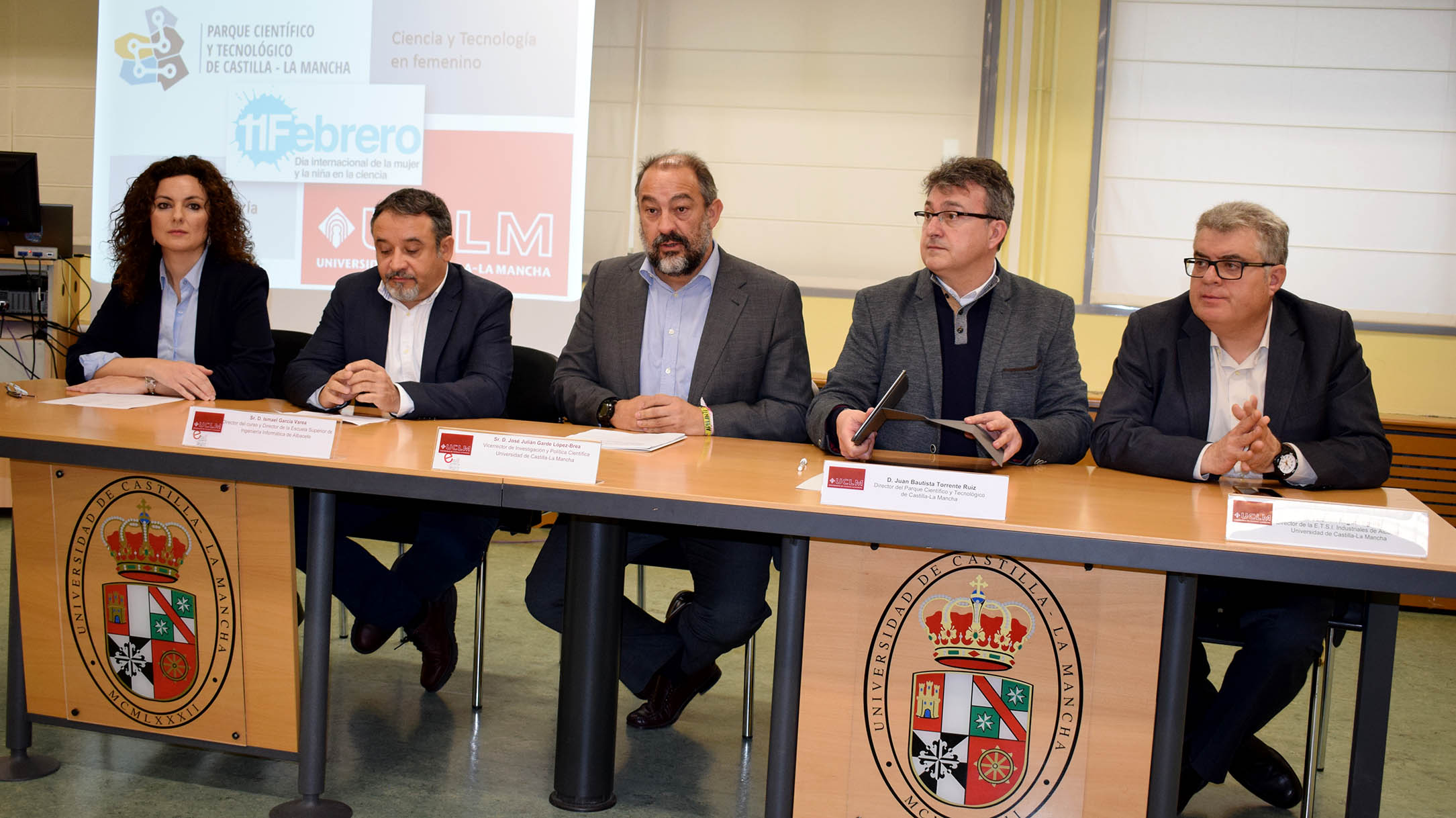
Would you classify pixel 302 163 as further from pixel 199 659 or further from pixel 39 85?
pixel 199 659

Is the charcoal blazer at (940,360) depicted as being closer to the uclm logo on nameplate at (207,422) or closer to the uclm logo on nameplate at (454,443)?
the uclm logo on nameplate at (454,443)

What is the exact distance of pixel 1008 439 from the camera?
2221mm

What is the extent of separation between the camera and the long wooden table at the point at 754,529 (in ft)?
5.30

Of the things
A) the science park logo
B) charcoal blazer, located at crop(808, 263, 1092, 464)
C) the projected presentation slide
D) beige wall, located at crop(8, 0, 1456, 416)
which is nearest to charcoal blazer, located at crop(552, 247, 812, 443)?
charcoal blazer, located at crop(808, 263, 1092, 464)

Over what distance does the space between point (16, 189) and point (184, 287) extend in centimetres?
233

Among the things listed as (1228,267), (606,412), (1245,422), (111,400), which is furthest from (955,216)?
(111,400)

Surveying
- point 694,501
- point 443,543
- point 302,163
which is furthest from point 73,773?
point 302,163

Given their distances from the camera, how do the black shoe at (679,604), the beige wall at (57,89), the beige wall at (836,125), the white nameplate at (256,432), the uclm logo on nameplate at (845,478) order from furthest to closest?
the beige wall at (57,89) → the beige wall at (836,125) → the black shoe at (679,604) → the white nameplate at (256,432) → the uclm logo on nameplate at (845,478)

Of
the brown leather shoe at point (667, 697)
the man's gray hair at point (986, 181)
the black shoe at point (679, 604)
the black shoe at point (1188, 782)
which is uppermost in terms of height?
the man's gray hair at point (986, 181)

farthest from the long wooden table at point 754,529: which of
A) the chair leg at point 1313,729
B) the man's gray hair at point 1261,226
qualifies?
the man's gray hair at point 1261,226

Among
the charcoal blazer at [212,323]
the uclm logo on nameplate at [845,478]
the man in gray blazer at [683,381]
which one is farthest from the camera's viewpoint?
the charcoal blazer at [212,323]

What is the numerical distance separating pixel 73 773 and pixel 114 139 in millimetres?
3411

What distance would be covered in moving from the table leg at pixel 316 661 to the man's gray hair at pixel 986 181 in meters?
1.50

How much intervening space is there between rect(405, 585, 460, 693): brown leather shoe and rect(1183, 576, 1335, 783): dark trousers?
5.78ft
